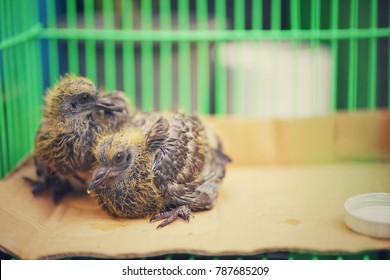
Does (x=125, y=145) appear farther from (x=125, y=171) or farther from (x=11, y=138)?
(x=11, y=138)

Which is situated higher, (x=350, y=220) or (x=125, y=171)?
(x=125, y=171)

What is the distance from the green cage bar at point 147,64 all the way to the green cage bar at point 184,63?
152mm

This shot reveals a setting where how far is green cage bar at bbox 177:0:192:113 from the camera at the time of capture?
3055 millimetres

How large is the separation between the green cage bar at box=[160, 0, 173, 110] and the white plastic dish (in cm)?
126

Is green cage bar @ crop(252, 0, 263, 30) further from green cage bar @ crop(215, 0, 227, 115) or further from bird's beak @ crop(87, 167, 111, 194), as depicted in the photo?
bird's beak @ crop(87, 167, 111, 194)

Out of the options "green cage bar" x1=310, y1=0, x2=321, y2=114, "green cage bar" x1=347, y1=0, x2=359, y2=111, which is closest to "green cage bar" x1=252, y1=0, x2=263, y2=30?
"green cage bar" x1=310, y1=0, x2=321, y2=114

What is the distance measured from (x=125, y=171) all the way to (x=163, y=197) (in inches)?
6.1

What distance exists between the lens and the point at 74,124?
219 cm

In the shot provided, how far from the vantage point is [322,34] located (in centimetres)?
283

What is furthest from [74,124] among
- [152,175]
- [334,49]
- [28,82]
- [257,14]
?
[334,49]

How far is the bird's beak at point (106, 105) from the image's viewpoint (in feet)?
7.21
